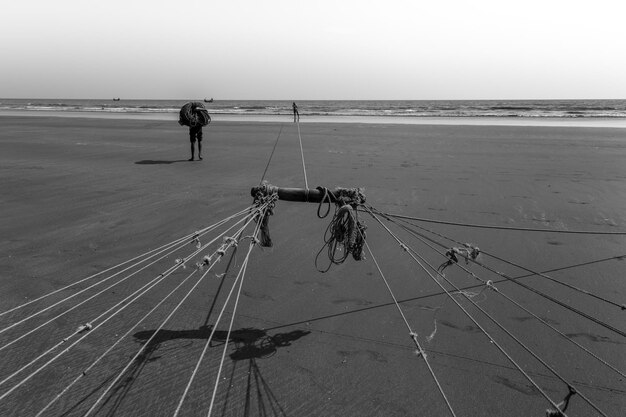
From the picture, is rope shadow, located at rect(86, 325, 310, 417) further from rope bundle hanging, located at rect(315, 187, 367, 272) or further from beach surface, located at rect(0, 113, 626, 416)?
rope bundle hanging, located at rect(315, 187, 367, 272)

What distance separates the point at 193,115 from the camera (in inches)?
501

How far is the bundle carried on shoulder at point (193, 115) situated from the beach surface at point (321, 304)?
110 inches

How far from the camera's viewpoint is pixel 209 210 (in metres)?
7.80

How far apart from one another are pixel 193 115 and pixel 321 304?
32.7ft

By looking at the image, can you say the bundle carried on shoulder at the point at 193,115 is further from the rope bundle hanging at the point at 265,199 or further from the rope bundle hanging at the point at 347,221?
the rope bundle hanging at the point at 347,221

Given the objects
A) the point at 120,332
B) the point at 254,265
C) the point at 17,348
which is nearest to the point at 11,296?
the point at 17,348

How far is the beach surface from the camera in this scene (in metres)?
3.14

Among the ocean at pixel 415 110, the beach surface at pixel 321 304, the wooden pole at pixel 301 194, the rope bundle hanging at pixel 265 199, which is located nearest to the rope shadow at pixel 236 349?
the beach surface at pixel 321 304

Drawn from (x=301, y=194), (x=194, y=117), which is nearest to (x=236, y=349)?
(x=301, y=194)

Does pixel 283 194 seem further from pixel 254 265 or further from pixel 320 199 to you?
pixel 254 265

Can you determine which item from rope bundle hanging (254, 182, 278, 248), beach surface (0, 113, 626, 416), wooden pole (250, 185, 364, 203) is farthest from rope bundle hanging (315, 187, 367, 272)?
beach surface (0, 113, 626, 416)

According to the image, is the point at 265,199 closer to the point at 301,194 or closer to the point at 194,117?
the point at 301,194

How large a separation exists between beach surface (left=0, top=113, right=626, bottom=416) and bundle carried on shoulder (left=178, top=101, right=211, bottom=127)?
2.79 meters

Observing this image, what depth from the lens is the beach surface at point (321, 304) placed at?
3.14 meters
